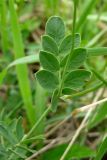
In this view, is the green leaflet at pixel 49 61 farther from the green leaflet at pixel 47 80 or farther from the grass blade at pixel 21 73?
the grass blade at pixel 21 73

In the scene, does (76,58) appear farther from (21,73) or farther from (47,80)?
(21,73)

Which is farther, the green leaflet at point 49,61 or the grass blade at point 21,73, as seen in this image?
the grass blade at point 21,73

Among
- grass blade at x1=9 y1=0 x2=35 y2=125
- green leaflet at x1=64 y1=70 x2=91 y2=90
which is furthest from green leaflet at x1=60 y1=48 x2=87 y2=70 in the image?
grass blade at x1=9 y1=0 x2=35 y2=125

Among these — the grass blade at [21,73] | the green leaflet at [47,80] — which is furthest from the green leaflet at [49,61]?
the grass blade at [21,73]

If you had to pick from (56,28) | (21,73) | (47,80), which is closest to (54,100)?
(47,80)

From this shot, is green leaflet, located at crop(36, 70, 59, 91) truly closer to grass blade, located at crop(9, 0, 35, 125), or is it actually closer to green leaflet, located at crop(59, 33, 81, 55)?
green leaflet, located at crop(59, 33, 81, 55)

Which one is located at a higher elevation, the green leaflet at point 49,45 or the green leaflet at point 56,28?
the green leaflet at point 56,28
